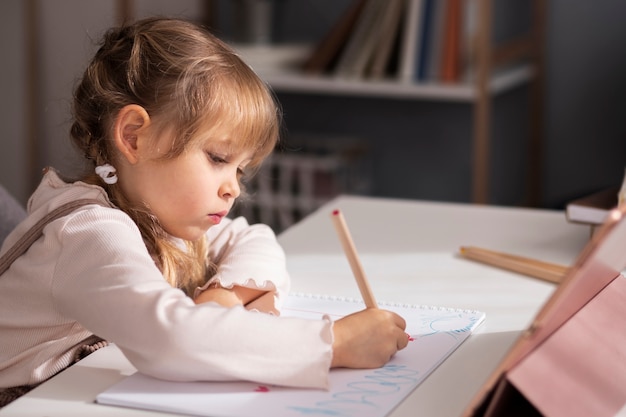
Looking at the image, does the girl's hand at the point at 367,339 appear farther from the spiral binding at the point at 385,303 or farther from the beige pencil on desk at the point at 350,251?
the spiral binding at the point at 385,303

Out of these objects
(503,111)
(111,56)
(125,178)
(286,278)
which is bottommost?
(503,111)

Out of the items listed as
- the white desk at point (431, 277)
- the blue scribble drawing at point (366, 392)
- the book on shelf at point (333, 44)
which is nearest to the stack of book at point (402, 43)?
the book on shelf at point (333, 44)

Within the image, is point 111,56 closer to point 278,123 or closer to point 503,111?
point 278,123

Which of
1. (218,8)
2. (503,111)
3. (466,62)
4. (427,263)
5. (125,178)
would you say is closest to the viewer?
(125,178)

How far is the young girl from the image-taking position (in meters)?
0.78

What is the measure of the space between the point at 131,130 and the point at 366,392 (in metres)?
0.35

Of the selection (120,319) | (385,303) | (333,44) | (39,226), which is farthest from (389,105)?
(120,319)

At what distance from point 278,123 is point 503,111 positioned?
181cm

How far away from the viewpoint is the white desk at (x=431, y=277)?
0.79 m

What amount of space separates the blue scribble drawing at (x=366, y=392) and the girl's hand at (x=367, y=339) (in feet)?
0.04

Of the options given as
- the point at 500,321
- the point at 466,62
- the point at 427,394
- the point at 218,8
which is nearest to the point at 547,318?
the point at 427,394

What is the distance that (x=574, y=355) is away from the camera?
0.73 metres

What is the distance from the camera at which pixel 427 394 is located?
0.79 m

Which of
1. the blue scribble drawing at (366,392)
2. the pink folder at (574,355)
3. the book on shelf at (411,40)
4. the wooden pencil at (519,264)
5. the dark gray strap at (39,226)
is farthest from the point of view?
the book on shelf at (411,40)
